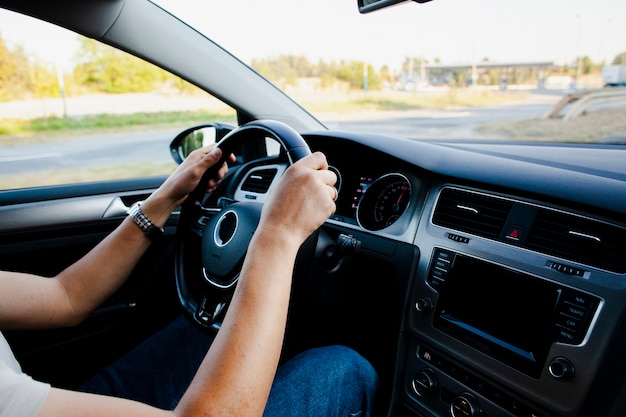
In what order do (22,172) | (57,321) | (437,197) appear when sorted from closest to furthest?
1. (57,321)
2. (437,197)
3. (22,172)

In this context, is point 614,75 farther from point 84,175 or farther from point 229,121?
point 84,175

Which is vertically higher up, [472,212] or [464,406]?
[472,212]

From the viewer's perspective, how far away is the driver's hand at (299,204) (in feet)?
3.73

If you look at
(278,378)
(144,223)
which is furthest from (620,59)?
(144,223)

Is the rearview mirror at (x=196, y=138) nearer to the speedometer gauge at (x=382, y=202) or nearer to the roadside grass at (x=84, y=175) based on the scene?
the roadside grass at (x=84, y=175)

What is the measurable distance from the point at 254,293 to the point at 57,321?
95cm

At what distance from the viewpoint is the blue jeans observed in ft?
4.54

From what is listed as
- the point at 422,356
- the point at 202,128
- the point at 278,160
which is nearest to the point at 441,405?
the point at 422,356

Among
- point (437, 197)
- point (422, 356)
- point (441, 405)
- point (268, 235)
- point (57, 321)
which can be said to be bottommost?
point (441, 405)

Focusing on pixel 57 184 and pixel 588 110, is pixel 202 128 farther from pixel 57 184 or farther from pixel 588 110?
pixel 588 110

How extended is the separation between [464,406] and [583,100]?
5.51ft

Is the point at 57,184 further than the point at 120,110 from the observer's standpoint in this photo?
No

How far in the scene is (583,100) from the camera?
2.43 m

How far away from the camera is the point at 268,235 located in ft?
3.65
